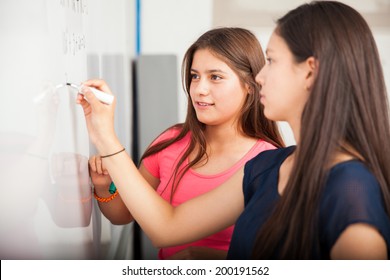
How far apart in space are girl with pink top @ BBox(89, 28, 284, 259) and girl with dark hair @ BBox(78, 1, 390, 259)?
0.31m

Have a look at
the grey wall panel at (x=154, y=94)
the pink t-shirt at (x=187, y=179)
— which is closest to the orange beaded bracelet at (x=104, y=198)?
the pink t-shirt at (x=187, y=179)

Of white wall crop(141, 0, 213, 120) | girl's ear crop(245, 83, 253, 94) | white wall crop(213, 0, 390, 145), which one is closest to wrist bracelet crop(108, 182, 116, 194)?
girl's ear crop(245, 83, 253, 94)

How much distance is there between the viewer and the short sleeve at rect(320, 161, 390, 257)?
570mm

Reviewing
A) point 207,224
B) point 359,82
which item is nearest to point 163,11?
point 207,224

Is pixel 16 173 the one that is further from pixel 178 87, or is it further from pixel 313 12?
pixel 178 87

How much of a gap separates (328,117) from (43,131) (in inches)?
13.8

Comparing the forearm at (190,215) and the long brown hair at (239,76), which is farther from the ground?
the long brown hair at (239,76)

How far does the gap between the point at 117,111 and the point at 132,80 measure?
0.59m

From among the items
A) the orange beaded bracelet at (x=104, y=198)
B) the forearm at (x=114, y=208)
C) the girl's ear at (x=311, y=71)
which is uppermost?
the girl's ear at (x=311, y=71)

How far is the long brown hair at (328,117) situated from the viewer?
24.0 inches

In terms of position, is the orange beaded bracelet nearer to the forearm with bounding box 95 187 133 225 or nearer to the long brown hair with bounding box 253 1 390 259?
the forearm with bounding box 95 187 133 225

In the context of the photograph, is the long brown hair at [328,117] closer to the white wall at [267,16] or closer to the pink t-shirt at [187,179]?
the pink t-shirt at [187,179]

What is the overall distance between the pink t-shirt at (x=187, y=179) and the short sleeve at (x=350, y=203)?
Result: 1.34 feet

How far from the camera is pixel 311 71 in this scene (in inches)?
24.7
